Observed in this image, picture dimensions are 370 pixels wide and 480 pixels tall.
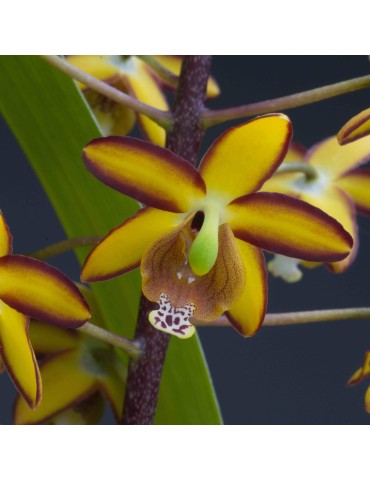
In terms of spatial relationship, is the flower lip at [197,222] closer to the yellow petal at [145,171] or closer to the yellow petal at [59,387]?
the yellow petal at [145,171]

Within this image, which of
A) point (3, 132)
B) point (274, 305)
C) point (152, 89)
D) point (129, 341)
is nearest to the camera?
point (129, 341)

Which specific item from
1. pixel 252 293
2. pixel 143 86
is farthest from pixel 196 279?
pixel 143 86

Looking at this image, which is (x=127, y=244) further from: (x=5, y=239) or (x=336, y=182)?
(x=336, y=182)

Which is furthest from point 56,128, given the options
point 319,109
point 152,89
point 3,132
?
point 319,109

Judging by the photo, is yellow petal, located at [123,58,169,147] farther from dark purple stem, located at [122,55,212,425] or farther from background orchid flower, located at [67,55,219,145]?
dark purple stem, located at [122,55,212,425]

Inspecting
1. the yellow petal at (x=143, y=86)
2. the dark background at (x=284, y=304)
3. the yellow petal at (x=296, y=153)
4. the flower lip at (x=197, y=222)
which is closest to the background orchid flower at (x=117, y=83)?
the yellow petal at (x=143, y=86)

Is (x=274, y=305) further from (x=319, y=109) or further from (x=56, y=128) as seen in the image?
(x=56, y=128)
